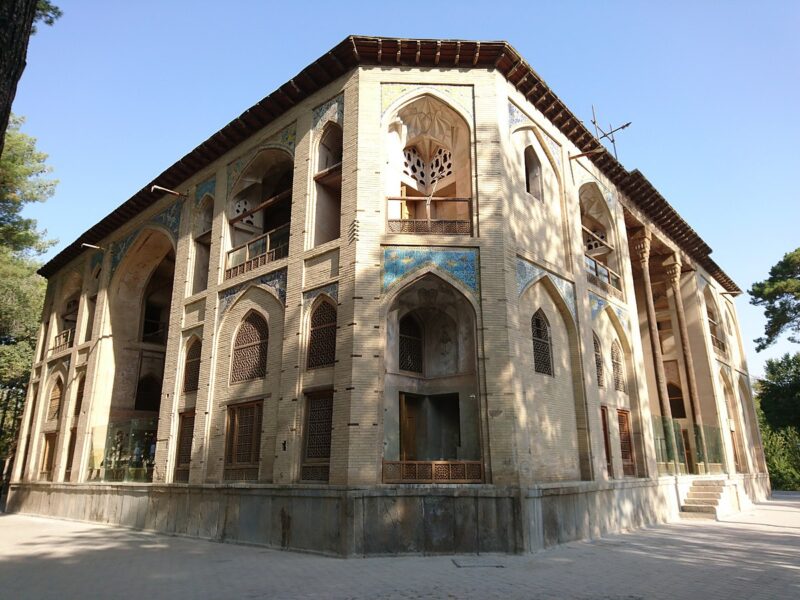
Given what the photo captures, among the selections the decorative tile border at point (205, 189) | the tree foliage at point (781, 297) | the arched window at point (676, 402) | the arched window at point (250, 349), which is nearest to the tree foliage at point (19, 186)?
the decorative tile border at point (205, 189)

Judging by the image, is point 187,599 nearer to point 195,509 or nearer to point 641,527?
point 195,509

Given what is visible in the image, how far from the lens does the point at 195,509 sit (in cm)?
1287

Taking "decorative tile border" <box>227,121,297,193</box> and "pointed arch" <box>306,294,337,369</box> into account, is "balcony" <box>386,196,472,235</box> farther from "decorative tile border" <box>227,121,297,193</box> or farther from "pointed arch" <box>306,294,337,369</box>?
"decorative tile border" <box>227,121,297,193</box>

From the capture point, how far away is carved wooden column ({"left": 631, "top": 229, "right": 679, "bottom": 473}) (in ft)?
54.5

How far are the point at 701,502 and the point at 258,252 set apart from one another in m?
13.4

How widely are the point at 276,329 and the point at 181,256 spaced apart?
531 centimetres

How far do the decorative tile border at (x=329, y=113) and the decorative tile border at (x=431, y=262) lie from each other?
11.3 feet

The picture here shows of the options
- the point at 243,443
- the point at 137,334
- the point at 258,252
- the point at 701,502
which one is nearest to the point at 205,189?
the point at 258,252

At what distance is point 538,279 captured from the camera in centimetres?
1242

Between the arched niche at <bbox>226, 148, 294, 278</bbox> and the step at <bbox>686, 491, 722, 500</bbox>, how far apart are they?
13.0 m

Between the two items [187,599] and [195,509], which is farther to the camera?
[195,509]

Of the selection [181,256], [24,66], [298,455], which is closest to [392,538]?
[298,455]

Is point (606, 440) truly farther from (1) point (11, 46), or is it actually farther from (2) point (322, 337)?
(1) point (11, 46)

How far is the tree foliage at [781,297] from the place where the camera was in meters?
26.5
